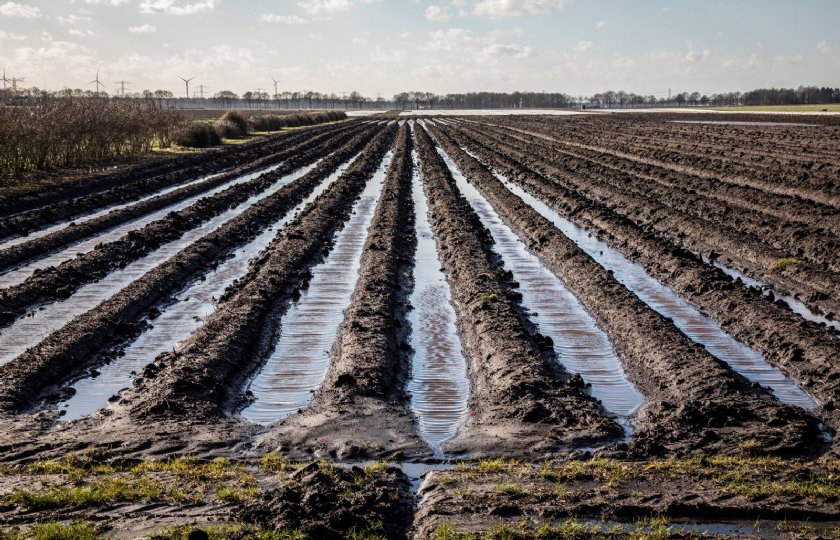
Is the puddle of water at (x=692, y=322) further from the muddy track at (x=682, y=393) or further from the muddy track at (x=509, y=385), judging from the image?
the muddy track at (x=509, y=385)

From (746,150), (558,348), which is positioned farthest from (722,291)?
(746,150)

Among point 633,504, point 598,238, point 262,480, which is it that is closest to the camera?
point 633,504

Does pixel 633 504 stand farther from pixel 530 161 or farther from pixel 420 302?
pixel 530 161

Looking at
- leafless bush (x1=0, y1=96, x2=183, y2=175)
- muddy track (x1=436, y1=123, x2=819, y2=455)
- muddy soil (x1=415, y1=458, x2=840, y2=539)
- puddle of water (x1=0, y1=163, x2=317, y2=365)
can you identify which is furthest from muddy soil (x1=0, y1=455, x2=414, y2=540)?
leafless bush (x1=0, y1=96, x2=183, y2=175)

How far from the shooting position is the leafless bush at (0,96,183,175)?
29.7 m

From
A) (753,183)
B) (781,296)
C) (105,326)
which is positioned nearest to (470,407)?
(105,326)

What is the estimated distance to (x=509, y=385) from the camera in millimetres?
9102

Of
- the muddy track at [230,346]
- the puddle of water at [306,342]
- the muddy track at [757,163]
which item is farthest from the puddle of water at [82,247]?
the muddy track at [757,163]

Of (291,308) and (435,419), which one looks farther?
(291,308)

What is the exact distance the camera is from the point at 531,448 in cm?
771

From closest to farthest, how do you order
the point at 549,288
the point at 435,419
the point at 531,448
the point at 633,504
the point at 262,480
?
the point at 633,504 < the point at 262,480 < the point at 531,448 < the point at 435,419 < the point at 549,288

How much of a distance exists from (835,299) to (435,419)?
8056mm

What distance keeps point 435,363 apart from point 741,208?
14088mm

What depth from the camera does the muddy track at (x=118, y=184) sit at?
23.7 meters
